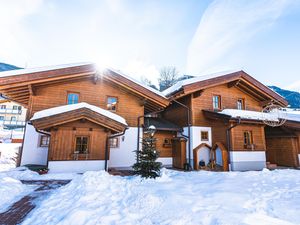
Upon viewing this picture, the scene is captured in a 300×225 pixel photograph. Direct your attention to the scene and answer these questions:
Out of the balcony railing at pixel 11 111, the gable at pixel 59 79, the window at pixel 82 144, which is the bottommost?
the window at pixel 82 144

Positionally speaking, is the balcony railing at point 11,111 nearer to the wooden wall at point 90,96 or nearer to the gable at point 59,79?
the gable at point 59,79

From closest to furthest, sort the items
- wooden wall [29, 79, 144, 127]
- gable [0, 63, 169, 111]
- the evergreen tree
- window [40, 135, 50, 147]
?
the evergreen tree < gable [0, 63, 169, 111] < window [40, 135, 50, 147] < wooden wall [29, 79, 144, 127]

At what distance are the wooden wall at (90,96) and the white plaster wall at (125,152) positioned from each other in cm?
74

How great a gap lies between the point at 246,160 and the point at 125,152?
302 inches

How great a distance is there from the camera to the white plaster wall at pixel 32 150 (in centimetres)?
834

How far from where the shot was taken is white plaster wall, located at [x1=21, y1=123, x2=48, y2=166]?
328 inches

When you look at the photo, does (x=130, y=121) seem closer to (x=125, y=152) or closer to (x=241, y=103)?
(x=125, y=152)

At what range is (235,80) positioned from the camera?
41.5 ft

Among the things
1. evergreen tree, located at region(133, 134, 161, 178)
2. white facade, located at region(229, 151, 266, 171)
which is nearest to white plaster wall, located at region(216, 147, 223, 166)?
white facade, located at region(229, 151, 266, 171)

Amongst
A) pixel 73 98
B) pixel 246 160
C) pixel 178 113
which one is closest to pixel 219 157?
pixel 246 160

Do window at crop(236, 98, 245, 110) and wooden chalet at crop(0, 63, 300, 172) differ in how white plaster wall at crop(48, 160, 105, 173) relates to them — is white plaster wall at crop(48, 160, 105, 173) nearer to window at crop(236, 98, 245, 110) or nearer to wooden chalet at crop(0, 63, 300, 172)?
wooden chalet at crop(0, 63, 300, 172)

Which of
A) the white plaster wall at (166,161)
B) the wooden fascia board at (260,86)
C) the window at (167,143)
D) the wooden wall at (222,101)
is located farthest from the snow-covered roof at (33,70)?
the wooden fascia board at (260,86)

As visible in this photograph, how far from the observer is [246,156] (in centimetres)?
1084

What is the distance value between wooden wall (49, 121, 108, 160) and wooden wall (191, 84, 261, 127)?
6.27 meters
